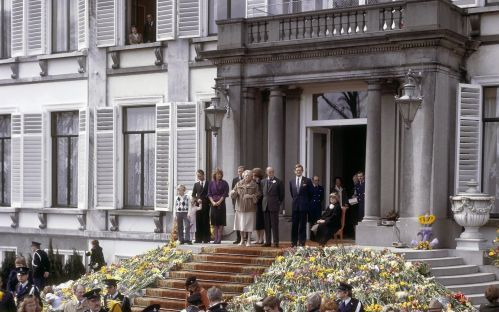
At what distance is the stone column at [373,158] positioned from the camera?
Answer: 21234 millimetres

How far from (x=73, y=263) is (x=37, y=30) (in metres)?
7.05

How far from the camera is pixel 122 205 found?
89.2ft

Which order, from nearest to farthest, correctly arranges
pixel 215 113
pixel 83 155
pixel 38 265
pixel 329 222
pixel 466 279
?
pixel 466 279 < pixel 329 222 < pixel 38 265 < pixel 215 113 < pixel 83 155

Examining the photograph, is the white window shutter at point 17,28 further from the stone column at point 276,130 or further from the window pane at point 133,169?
the stone column at point 276,130

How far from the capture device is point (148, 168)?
88.6 ft

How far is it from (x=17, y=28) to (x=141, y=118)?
5.44m

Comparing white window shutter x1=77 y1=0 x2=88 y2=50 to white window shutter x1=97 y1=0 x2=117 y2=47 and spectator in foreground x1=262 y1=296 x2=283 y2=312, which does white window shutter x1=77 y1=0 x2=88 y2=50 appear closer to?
white window shutter x1=97 y1=0 x2=117 y2=47

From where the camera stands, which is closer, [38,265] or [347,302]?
[347,302]

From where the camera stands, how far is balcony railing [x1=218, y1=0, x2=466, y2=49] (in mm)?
20594

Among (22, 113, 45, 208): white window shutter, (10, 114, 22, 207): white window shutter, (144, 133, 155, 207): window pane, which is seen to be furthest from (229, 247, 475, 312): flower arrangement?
(10, 114, 22, 207): white window shutter

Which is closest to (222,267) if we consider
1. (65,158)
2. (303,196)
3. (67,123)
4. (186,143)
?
(303,196)

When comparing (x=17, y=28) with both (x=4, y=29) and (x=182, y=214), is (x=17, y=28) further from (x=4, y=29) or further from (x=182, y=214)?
(x=182, y=214)

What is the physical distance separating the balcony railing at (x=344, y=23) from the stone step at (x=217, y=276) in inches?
217

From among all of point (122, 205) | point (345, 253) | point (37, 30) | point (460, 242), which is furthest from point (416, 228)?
point (37, 30)
